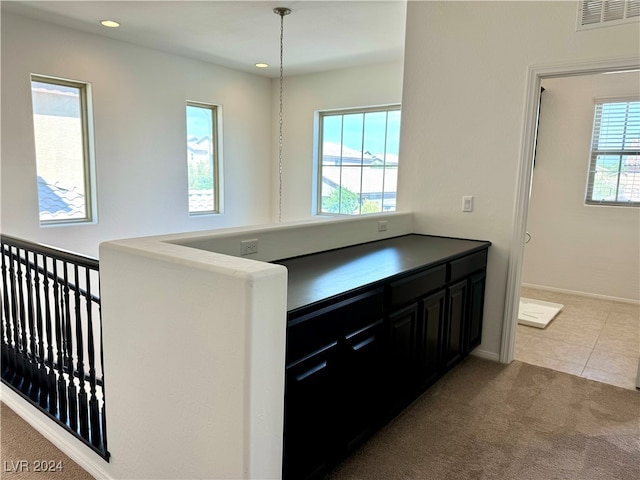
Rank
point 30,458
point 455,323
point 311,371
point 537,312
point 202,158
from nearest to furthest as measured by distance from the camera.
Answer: point 311,371, point 30,458, point 455,323, point 537,312, point 202,158

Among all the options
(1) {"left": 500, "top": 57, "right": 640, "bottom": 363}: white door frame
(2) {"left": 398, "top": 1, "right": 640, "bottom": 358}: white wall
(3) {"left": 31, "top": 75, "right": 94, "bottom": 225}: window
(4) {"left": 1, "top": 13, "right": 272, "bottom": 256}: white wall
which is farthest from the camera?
(3) {"left": 31, "top": 75, "right": 94, "bottom": 225}: window

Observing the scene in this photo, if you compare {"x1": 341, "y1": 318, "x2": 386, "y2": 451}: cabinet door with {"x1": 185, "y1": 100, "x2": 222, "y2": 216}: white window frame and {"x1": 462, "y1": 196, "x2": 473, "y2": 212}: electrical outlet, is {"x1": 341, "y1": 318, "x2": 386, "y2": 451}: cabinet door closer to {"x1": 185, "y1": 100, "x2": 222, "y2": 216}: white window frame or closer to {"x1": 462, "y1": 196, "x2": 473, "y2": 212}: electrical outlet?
{"x1": 462, "y1": 196, "x2": 473, "y2": 212}: electrical outlet

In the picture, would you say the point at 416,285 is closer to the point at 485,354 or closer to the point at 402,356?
the point at 402,356

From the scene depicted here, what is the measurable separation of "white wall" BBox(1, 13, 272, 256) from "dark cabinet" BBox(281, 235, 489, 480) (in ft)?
10.2

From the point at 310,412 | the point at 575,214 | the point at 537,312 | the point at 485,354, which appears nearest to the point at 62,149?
the point at 310,412

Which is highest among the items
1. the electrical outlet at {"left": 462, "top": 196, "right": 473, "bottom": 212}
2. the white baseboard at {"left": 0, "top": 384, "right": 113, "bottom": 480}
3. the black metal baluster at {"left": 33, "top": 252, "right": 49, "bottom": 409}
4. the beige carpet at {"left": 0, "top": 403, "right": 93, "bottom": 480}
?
the electrical outlet at {"left": 462, "top": 196, "right": 473, "bottom": 212}

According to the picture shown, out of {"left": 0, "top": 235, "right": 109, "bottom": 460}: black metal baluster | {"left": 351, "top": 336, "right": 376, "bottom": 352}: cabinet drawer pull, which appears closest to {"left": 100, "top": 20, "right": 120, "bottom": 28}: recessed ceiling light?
{"left": 0, "top": 235, "right": 109, "bottom": 460}: black metal baluster

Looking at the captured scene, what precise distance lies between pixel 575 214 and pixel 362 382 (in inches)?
166

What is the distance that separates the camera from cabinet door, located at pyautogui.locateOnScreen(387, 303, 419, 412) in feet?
7.23

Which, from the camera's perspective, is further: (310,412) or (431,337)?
(431,337)

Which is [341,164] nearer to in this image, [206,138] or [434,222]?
[206,138]

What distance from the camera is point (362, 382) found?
202 centimetres

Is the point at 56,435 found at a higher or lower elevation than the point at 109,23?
lower

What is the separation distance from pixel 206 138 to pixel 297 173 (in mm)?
1386
